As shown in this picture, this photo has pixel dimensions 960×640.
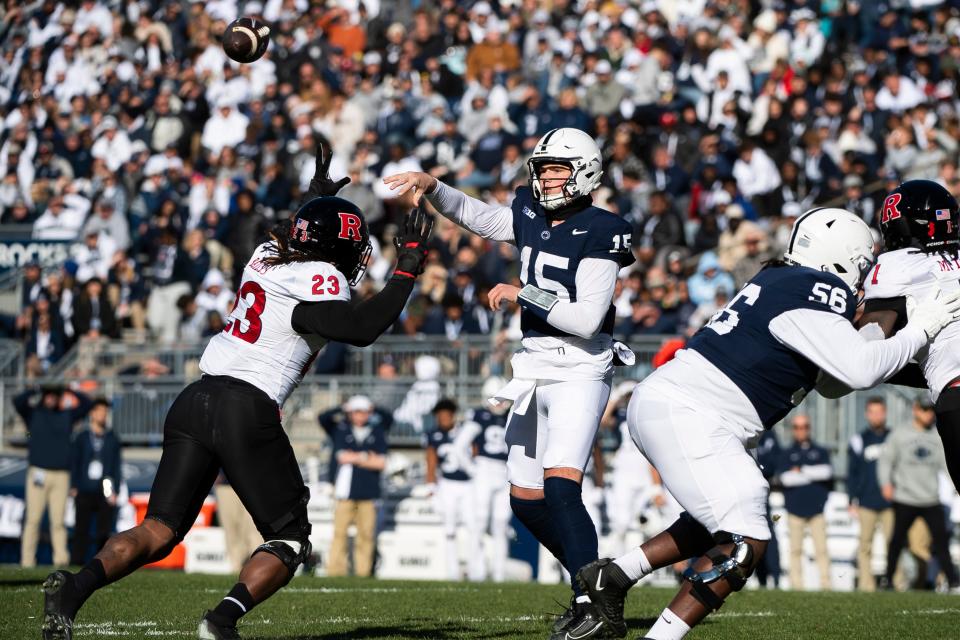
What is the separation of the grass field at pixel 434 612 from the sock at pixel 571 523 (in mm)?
499

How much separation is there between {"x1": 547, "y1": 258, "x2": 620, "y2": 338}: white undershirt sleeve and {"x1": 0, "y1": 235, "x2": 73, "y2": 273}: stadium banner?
15.0 m

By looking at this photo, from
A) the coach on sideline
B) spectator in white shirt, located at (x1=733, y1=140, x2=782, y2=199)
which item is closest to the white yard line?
the coach on sideline

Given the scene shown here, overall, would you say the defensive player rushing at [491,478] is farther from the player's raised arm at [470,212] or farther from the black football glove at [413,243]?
the black football glove at [413,243]

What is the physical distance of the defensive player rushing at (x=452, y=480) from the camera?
583 inches

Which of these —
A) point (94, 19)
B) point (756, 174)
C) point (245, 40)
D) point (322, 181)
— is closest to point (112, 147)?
point (94, 19)

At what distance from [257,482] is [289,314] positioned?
0.70 meters

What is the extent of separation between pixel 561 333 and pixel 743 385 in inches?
A: 55.8

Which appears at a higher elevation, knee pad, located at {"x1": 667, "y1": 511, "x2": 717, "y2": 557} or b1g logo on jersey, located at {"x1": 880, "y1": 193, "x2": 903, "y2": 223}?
b1g logo on jersey, located at {"x1": 880, "y1": 193, "x2": 903, "y2": 223}

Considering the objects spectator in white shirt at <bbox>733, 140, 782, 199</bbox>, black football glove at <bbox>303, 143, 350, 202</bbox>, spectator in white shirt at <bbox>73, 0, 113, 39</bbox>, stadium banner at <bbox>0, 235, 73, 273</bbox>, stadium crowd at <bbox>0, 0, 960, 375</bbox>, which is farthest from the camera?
spectator in white shirt at <bbox>73, 0, 113, 39</bbox>

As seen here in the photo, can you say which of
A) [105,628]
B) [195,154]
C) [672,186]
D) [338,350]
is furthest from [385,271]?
[105,628]

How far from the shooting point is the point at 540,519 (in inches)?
275

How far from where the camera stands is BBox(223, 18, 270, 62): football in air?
8.27 metres

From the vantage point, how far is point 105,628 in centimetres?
721

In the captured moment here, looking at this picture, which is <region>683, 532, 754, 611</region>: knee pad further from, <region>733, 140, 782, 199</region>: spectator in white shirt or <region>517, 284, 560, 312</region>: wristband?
<region>733, 140, 782, 199</region>: spectator in white shirt
